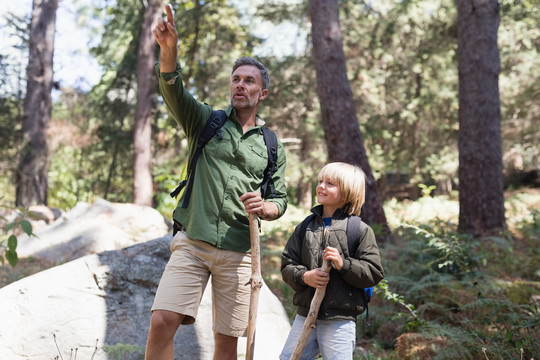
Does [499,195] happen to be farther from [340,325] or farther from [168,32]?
[168,32]

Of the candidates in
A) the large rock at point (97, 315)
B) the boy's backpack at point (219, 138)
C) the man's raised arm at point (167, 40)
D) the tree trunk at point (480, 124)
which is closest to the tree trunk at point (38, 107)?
the large rock at point (97, 315)

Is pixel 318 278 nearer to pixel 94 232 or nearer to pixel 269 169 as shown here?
pixel 269 169

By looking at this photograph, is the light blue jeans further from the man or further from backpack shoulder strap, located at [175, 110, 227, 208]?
backpack shoulder strap, located at [175, 110, 227, 208]

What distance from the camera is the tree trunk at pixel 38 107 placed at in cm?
1285

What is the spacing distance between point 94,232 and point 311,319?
793 cm

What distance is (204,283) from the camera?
320cm

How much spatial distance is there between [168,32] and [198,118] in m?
0.64

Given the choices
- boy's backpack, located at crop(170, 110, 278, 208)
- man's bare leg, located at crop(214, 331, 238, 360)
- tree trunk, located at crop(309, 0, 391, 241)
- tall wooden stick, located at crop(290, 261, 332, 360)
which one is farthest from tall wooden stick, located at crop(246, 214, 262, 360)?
tree trunk, located at crop(309, 0, 391, 241)

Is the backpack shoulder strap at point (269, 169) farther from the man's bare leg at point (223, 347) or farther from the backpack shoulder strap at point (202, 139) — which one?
the man's bare leg at point (223, 347)

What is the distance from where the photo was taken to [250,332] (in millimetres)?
2844

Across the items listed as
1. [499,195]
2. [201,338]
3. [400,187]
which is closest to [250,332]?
[201,338]

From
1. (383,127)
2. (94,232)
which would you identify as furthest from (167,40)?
(383,127)

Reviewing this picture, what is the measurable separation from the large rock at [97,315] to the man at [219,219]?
3.67 feet

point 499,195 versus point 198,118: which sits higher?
point 198,118
